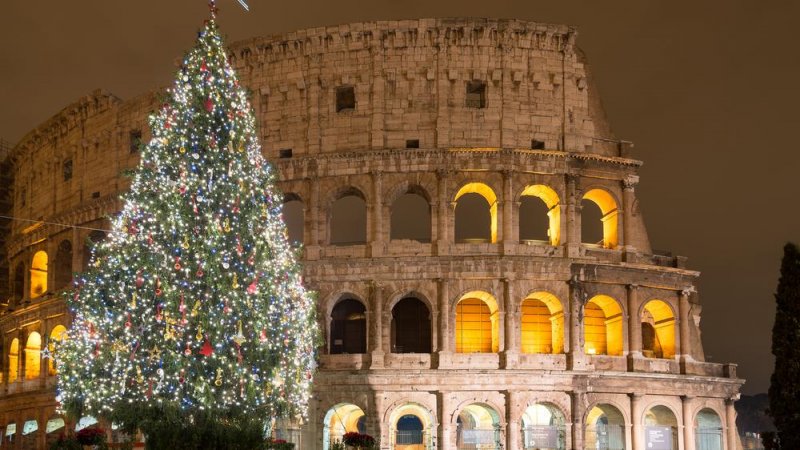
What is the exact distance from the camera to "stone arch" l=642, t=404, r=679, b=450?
31169 millimetres

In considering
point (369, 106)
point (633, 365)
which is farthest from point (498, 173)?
point (633, 365)

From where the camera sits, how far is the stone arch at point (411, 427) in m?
30.1

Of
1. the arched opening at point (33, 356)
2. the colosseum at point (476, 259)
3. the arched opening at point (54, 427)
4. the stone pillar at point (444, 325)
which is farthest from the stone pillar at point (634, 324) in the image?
the arched opening at point (33, 356)

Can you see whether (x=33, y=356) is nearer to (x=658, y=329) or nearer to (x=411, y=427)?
(x=411, y=427)

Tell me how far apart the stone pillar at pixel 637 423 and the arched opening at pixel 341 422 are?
8697 mm

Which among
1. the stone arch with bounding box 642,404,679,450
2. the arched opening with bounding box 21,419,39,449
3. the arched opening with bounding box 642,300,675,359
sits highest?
the arched opening with bounding box 642,300,675,359

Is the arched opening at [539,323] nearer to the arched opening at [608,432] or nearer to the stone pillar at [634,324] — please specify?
the stone pillar at [634,324]

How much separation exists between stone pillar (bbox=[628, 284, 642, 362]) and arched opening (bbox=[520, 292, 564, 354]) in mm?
2556

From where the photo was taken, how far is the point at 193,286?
20.3m

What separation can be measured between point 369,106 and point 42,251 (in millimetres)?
17648

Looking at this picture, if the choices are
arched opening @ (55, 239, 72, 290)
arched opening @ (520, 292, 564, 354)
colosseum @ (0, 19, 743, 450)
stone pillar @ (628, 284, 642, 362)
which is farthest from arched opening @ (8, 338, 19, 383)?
stone pillar @ (628, 284, 642, 362)

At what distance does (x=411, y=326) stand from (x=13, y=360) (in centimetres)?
1982

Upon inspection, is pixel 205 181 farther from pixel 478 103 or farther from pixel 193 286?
pixel 478 103

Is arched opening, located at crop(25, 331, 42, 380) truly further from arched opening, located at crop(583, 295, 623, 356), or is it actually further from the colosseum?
arched opening, located at crop(583, 295, 623, 356)
